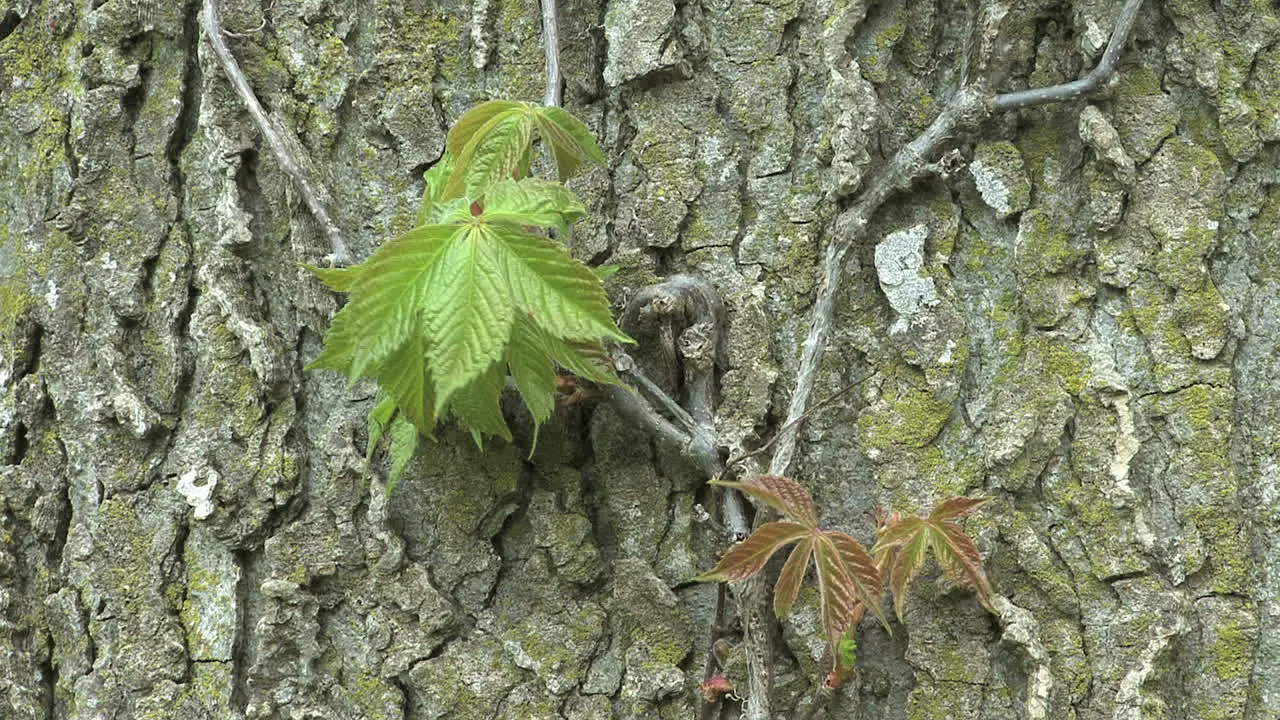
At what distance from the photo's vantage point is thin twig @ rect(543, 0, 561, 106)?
5.81ft

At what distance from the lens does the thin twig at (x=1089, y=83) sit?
5.35 ft

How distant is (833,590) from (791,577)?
59 mm

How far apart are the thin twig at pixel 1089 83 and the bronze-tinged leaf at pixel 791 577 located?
29.3 inches

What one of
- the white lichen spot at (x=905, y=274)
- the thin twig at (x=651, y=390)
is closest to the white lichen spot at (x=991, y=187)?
the white lichen spot at (x=905, y=274)

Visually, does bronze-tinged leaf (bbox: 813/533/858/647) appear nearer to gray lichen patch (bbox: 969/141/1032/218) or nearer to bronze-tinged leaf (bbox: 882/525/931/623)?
bronze-tinged leaf (bbox: 882/525/931/623)

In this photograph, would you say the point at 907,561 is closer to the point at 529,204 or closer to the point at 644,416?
the point at 644,416

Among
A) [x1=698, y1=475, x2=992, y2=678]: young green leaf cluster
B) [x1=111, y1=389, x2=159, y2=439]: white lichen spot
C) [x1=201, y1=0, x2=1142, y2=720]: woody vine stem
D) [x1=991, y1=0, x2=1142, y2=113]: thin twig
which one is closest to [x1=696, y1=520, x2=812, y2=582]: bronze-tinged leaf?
[x1=698, y1=475, x2=992, y2=678]: young green leaf cluster

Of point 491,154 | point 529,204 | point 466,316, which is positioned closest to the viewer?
point 466,316


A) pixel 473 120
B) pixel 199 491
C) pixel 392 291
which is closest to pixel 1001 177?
pixel 473 120

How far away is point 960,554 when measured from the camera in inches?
59.9

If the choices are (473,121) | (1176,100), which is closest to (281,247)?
(473,121)

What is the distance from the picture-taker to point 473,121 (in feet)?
5.19

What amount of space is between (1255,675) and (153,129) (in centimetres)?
192

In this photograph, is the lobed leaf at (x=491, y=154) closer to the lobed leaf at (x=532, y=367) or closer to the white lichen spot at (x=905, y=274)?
the lobed leaf at (x=532, y=367)
